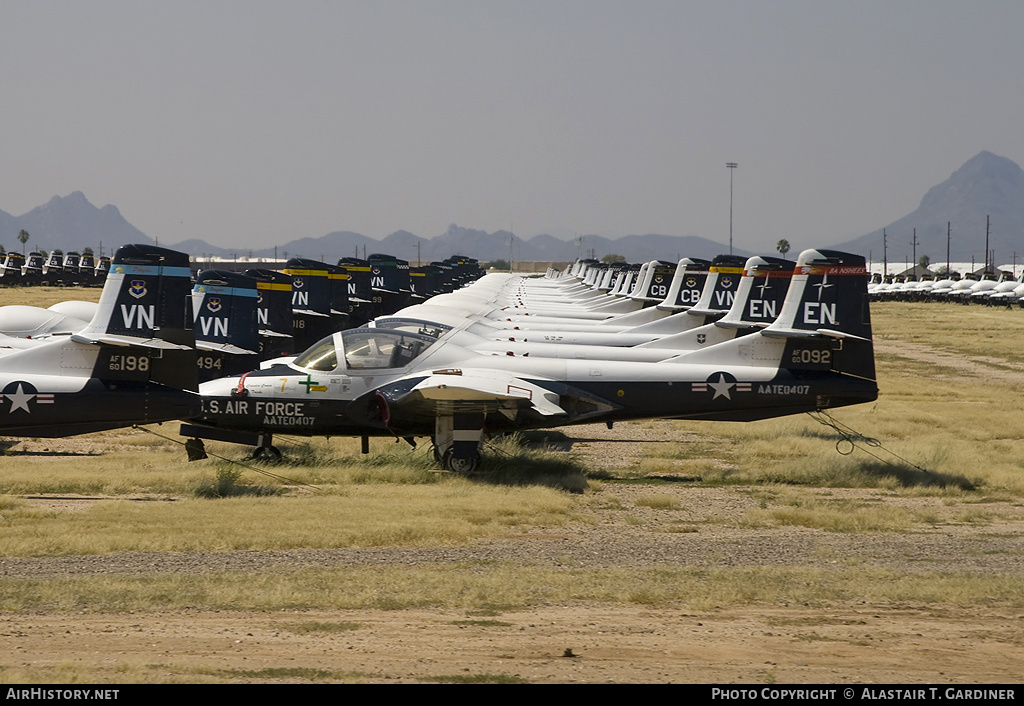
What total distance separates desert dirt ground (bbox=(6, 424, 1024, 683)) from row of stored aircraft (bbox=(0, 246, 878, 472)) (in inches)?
144

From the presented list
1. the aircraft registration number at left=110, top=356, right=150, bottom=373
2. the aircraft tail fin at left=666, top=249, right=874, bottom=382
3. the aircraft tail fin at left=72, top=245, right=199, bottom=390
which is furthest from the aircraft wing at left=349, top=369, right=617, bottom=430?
the aircraft registration number at left=110, top=356, right=150, bottom=373

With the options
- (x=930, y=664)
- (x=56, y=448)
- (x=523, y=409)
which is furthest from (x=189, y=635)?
(x=56, y=448)

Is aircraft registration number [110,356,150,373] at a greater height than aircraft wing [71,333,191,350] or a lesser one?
lesser

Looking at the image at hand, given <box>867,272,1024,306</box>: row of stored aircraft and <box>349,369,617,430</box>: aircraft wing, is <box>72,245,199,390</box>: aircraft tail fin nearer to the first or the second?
<box>349,369,617,430</box>: aircraft wing

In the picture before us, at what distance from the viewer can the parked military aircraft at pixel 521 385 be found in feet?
50.9

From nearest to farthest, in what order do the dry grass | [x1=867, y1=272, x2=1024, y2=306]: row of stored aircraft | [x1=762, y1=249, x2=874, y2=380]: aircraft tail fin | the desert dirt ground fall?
1. the desert dirt ground
2. the dry grass
3. [x1=762, y1=249, x2=874, y2=380]: aircraft tail fin
4. [x1=867, y1=272, x2=1024, y2=306]: row of stored aircraft

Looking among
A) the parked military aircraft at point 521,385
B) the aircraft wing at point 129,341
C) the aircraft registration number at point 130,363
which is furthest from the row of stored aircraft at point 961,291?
the aircraft registration number at point 130,363

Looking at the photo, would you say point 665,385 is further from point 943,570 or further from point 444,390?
point 943,570

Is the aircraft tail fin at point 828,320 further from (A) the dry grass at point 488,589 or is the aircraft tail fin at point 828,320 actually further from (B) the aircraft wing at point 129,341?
(B) the aircraft wing at point 129,341

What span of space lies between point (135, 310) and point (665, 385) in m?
7.70

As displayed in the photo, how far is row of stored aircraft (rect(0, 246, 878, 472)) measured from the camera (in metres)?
13.3

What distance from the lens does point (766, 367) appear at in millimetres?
16625

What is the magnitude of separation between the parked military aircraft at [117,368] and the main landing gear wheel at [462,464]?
381 centimetres

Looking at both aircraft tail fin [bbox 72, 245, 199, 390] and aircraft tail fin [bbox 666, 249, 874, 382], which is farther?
aircraft tail fin [bbox 666, 249, 874, 382]
